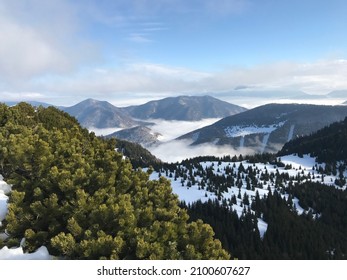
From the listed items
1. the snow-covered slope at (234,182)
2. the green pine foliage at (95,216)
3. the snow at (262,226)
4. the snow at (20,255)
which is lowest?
the snow at (262,226)

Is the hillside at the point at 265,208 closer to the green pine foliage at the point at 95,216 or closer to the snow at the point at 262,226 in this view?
the snow at the point at 262,226

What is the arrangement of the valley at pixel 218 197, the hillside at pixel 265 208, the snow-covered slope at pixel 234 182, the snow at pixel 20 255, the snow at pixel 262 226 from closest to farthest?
the snow at pixel 20 255 → the valley at pixel 218 197 → the hillside at pixel 265 208 → the snow at pixel 262 226 → the snow-covered slope at pixel 234 182

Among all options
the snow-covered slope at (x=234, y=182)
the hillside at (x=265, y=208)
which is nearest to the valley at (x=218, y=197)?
the hillside at (x=265, y=208)

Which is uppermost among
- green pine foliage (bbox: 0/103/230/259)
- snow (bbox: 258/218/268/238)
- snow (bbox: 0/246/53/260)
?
green pine foliage (bbox: 0/103/230/259)

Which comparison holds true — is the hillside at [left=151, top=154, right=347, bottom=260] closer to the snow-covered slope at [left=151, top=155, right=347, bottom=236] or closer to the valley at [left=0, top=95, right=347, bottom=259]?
the snow-covered slope at [left=151, top=155, right=347, bottom=236]

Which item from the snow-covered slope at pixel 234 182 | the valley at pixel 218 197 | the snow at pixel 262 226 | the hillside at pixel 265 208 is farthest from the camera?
the snow-covered slope at pixel 234 182

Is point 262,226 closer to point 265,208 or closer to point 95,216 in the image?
point 265,208

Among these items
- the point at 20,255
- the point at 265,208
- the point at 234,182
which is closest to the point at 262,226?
the point at 265,208

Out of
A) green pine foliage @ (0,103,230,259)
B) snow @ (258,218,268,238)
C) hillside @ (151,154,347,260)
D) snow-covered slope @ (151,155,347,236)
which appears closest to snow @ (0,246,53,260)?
green pine foliage @ (0,103,230,259)

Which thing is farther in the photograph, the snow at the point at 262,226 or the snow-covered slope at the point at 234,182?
the snow-covered slope at the point at 234,182
